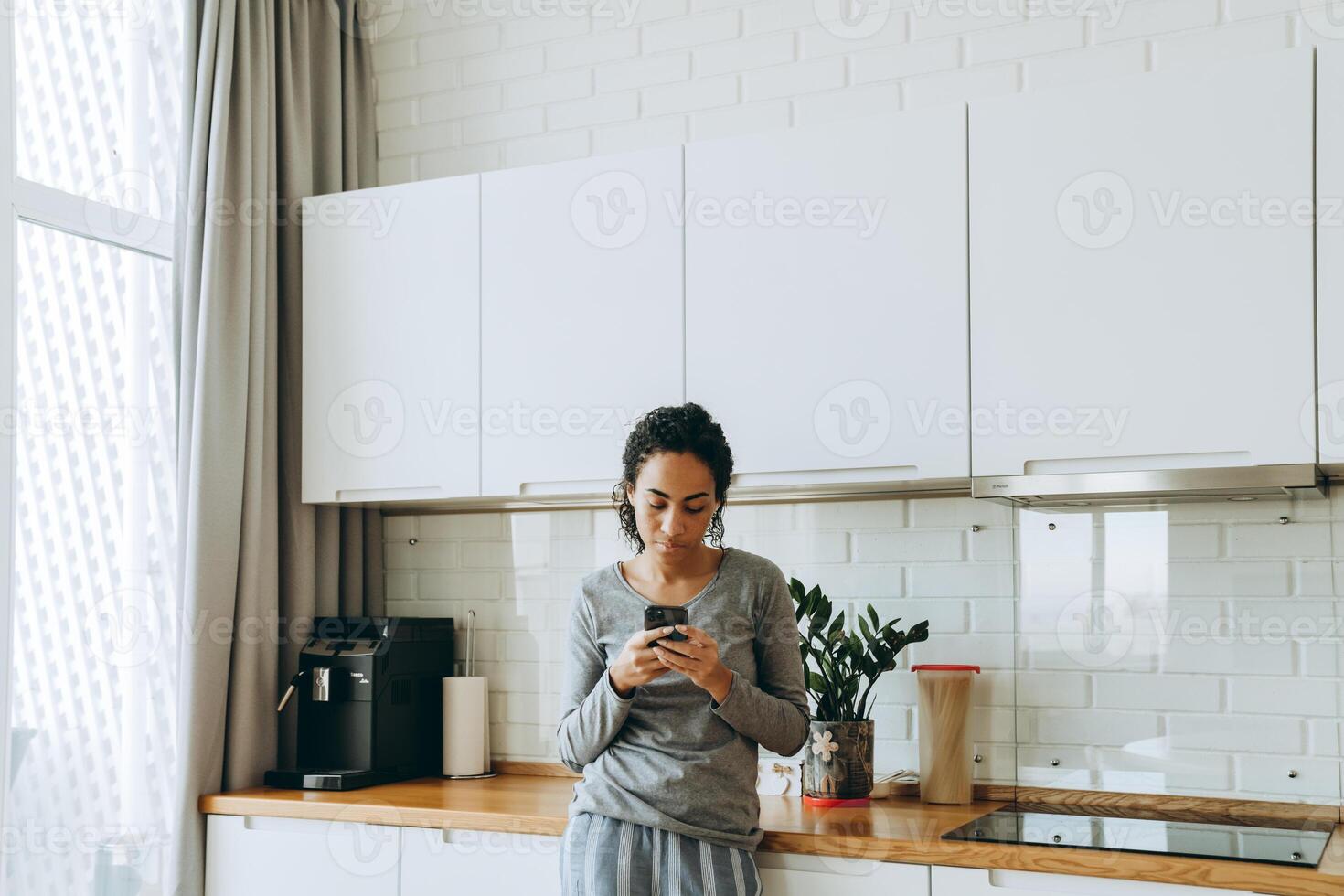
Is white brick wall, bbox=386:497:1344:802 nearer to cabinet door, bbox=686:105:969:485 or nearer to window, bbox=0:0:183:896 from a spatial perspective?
cabinet door, bbox=686:105:969:485

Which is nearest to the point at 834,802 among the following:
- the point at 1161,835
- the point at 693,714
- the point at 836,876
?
the point at 836,876

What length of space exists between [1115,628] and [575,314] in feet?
3.96

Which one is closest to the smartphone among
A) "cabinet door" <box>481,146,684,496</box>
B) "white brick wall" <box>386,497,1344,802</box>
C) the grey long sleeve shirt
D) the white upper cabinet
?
the grey long sleeve shirt

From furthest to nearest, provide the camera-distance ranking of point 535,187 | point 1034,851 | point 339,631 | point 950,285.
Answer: point 339,631 < point 535,187 < point 950,285 < point 1034,851

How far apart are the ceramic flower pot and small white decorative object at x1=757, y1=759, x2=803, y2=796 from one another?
116mm

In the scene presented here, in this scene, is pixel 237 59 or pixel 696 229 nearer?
pixel 696 229

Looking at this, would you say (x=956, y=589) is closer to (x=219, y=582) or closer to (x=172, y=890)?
(x=219, y=582)

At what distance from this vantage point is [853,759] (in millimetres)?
2477

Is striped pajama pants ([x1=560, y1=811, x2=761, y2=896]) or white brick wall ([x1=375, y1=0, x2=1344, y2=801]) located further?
white brick wall ([x1=375, y1=0, x2=1344, y2=801])

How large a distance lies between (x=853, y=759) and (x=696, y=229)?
1.05 metres

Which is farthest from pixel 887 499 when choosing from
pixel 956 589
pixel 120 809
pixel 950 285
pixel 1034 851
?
pixel 120 809

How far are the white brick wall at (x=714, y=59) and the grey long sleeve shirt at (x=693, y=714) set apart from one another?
1.16 metres

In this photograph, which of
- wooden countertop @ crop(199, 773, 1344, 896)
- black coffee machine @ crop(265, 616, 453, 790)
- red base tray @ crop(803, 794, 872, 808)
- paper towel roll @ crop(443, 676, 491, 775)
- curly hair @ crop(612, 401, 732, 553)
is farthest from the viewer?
paper towel roll @ crop(443, 676, 491, 775)

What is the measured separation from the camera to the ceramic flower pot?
2469 mm
